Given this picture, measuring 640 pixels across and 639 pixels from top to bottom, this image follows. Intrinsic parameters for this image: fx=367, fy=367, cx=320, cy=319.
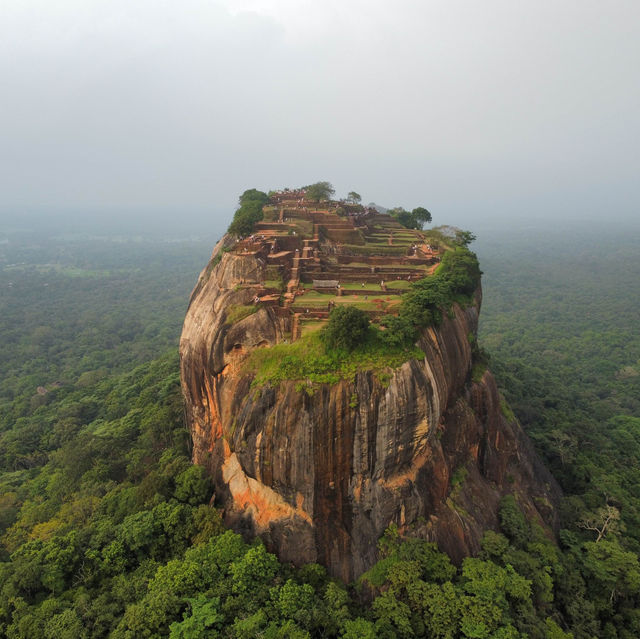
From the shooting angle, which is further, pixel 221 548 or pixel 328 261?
pixel 328 261

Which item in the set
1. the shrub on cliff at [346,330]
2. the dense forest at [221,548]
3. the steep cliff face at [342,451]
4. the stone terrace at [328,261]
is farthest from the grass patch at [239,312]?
the dense forest at [221,548]

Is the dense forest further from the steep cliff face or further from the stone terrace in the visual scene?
the stone terrace

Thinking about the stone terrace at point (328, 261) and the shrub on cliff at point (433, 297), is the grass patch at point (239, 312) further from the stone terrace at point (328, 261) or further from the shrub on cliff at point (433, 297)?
the shrub on cliff at point (433, 297)

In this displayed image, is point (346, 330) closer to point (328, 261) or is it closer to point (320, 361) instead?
point (320, 361)

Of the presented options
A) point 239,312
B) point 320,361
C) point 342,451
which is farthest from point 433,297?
point 239,312

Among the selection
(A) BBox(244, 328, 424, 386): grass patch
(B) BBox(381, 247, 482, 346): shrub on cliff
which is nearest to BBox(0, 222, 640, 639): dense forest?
(A) BBox(244, 328, 424, 386): grass patch
